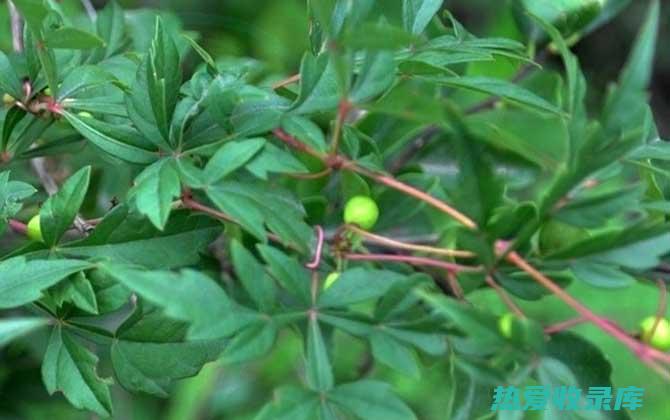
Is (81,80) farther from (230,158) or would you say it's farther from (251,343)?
(251,343)

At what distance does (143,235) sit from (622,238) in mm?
337

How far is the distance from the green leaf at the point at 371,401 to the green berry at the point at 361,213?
0.16 metres

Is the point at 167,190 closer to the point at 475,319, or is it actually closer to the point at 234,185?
the point at 234,185

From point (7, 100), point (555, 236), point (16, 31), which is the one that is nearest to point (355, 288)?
point (555, 236)

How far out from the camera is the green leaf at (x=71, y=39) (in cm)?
66

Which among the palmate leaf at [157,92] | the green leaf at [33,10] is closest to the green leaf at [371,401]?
the palmate leaf at [157,92]

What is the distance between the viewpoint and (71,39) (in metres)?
0.66

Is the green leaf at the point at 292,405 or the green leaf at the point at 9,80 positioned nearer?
the green leaf at the point at 292,405

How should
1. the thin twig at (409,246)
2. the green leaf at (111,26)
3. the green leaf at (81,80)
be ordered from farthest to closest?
the green leaf at (111,26) < the green leaf at (81,80) < the thin twig at (409,246)

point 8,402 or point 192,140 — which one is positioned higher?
point 192,140

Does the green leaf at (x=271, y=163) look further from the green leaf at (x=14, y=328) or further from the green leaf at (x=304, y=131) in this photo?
the green leaf at (x=14, y=328)

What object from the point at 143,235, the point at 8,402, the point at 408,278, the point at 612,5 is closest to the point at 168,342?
the point at 143,235

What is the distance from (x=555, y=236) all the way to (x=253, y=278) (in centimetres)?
21

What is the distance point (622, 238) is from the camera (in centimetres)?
56
